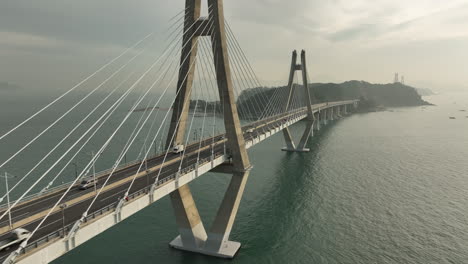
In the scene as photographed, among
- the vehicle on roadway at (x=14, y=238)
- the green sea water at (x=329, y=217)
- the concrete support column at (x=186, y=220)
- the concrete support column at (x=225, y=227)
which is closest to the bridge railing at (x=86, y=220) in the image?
the vehicle on roadway at (x=14, y=238)

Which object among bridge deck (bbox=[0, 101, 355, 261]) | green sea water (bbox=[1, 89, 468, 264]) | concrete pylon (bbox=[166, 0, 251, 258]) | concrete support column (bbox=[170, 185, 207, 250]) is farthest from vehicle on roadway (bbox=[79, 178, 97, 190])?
green sea water (bbox=[1, 89, 468, 264])

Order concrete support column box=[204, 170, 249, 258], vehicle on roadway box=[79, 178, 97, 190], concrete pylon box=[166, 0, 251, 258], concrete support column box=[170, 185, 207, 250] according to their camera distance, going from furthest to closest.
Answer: concrete support column box=[204, 170, 249, 258] → concrete pylon box=[166, 0, 251, 258] → concrete support column box=[170, 185, 207, 250] → vehicle on roadway box=[79, 178, 97, 190]

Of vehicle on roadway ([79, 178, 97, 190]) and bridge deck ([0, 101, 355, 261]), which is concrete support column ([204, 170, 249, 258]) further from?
vehicle on roadway ([79, 178, 97, 190])

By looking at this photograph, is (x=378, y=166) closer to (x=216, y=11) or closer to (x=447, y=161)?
(x=447, y=161)


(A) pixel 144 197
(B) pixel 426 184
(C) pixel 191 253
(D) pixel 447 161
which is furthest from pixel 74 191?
(D) pixel 447 161

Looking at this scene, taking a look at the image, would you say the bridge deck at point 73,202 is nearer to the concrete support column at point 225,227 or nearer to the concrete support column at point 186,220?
the concrete support column at point 186,220

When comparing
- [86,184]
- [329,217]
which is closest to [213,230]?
[86,184]
